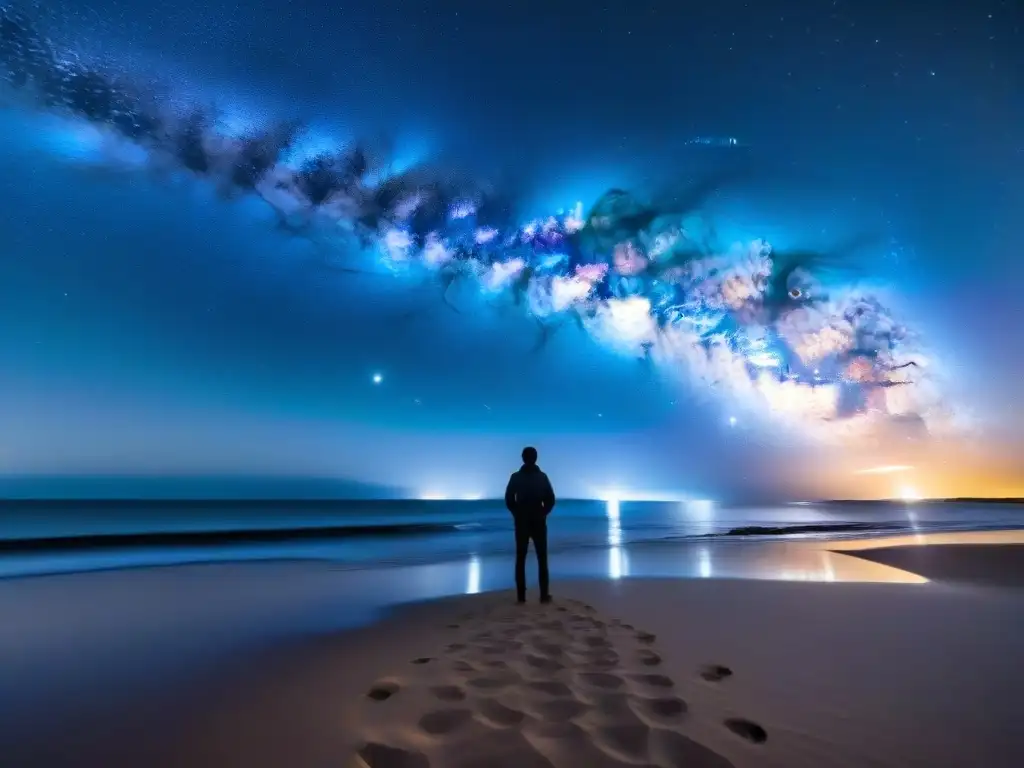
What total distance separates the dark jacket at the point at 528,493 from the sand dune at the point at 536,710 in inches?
110

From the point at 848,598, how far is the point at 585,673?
6.74 m

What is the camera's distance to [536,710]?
Answer: 3926 millimetres

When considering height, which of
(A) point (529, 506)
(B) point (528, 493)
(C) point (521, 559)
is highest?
(B) point (528, 493)

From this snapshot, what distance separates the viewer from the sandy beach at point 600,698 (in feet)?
11.4

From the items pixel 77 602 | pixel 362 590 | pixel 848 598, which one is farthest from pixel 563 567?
pixel 77 602

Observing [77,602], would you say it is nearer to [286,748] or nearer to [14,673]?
[14,673]

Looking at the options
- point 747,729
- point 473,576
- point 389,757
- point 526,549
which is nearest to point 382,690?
point 389,757

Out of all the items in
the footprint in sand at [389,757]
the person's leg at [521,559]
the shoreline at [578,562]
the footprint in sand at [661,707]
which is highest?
the person's leg at [521,559]

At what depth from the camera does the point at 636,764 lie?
315cm

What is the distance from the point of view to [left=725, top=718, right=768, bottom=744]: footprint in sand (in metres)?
3.63

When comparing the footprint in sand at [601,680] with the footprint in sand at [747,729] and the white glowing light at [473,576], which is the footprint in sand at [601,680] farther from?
the white glowing light at [473,576]

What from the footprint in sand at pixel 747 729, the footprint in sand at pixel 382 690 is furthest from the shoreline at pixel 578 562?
the footprint in sand at pixel 747 729

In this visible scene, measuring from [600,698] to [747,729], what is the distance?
105cm

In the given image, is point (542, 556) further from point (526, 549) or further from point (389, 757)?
point (389, 757)
